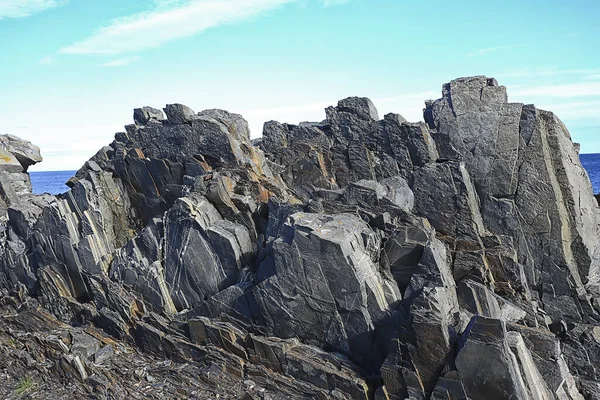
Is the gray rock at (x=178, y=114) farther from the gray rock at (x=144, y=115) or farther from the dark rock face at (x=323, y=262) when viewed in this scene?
the gray rock at (x=144, y=115)

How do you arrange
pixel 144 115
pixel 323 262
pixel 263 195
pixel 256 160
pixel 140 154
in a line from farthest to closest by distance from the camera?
pixel 144 115 → pixel 140 154 → pixel 256 160 → pixel 263 195 → pixel 323 262

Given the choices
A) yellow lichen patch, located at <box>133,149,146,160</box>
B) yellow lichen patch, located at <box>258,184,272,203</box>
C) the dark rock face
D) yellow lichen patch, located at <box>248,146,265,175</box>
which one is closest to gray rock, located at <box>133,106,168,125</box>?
the dark rock face

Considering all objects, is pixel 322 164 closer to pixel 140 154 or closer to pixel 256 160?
pixel 256 160

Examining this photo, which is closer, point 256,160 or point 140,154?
point 256,160

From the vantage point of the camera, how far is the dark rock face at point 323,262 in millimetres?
17469

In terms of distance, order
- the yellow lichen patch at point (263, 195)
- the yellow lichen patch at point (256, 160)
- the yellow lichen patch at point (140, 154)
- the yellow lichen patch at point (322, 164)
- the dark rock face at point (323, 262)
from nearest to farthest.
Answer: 1. the dark rock face at point (323, 262)
2. the yellow lichen patch at point (263, 195)
3. the yellow lichen patch at point (256, 160)
4. the yellow lichen patch at point (140, 154)
5. the yellow lichen patch at point (322, 164)

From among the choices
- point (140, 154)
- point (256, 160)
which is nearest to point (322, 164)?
point (256, 160)

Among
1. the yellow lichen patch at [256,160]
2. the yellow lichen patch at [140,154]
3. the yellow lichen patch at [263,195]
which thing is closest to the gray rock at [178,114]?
the yellow lichen patch at [140,154]

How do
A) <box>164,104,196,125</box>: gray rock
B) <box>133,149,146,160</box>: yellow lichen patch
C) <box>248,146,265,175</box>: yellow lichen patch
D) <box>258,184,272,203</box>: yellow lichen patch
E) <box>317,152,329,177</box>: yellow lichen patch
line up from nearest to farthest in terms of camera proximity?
<box>258,184,272,203</box>: yellow lichen patch, <box>248,146,265,175</box>: yellow lichen patch, <box>164,104,196,125</box>: gray rock, <box>133,149,146,160</box>: yellow lichen patch, <box>317,152,329,177</box>: yellow lichen patch

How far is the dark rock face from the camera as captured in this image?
17.5m

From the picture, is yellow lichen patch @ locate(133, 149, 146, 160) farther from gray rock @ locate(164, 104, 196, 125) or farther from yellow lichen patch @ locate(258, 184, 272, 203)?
yellow lichen patch @ locate(258, 184, 272, 203)

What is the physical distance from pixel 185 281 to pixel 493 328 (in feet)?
46.5

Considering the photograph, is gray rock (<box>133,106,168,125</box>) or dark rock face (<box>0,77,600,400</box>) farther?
gray rock (<box>133,106,168,125</box>)

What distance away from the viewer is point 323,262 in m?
18.5
